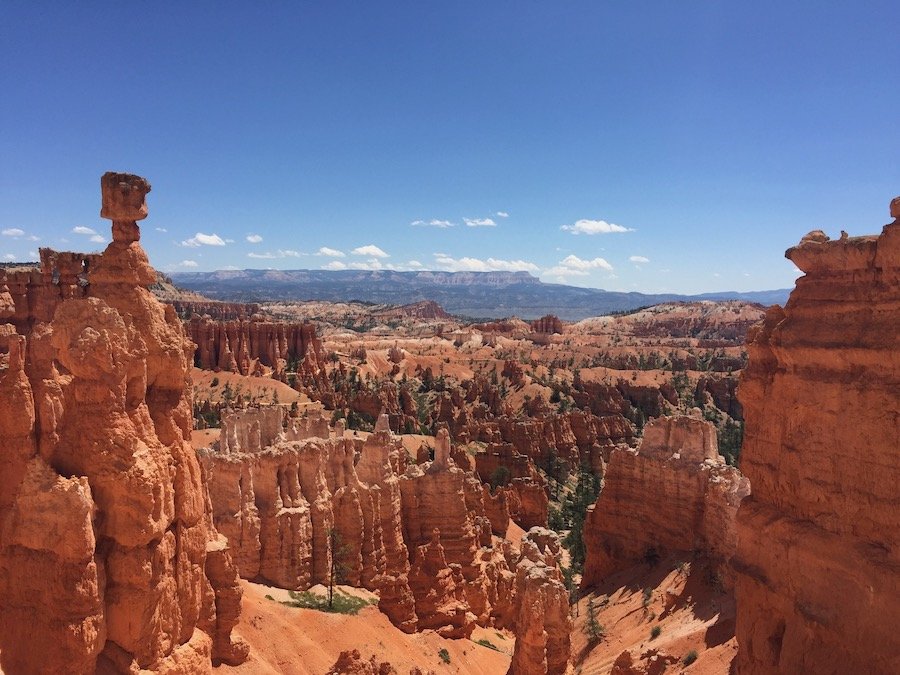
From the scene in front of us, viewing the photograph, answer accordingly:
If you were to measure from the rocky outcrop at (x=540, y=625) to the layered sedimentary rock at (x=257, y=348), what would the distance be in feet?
173

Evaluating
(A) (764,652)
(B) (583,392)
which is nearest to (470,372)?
(B) (583,392)

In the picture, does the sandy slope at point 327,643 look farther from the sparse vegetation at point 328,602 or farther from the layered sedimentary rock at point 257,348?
the layered sedimentary rock at point 257,348

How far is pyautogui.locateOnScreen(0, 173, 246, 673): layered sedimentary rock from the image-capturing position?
7.81 meters

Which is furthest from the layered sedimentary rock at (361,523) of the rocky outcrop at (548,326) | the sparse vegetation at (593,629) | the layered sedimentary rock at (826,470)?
the rocky outcrop at (548,326)

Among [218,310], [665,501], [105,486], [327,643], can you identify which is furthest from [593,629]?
[218,310]

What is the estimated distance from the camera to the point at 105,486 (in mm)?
8648

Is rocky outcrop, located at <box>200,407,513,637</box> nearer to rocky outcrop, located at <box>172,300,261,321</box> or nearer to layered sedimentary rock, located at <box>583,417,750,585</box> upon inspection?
layered sedimentary rock, located at <box>583,417,750,585</box>

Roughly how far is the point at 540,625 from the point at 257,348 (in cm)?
6186

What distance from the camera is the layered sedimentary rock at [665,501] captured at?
20781 millimetres

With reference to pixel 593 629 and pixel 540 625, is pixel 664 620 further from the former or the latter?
pixel 540 625

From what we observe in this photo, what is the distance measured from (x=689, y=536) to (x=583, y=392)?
5014cm

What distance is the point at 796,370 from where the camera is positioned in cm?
966

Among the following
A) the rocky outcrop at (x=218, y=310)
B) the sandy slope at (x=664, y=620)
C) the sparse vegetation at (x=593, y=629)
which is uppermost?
the rocky outcrop at (x=218, y=310)

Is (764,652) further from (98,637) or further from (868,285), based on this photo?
(98,637)
